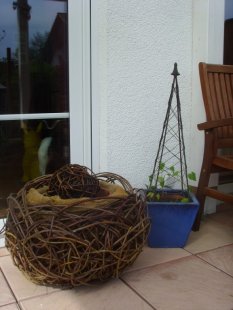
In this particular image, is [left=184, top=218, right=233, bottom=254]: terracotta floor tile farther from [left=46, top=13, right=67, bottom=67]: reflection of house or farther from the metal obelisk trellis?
[left=46, top=13, right=67, bottom=67]: reflection of house

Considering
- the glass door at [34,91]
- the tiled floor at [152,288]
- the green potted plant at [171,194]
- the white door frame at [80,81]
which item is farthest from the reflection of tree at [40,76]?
the tiled floor at [152,288]

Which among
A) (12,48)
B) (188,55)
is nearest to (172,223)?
(188,55)

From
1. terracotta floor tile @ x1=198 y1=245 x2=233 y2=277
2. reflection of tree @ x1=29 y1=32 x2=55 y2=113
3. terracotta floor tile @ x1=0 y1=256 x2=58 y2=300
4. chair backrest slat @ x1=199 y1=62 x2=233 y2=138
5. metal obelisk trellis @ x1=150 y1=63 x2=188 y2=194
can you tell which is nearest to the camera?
terracotta floor tile @ x1=0 y1=256 x2=58 y2=300

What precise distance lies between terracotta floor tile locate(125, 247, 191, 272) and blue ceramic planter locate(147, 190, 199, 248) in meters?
0.04

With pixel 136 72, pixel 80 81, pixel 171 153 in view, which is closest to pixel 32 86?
pixel 80 81

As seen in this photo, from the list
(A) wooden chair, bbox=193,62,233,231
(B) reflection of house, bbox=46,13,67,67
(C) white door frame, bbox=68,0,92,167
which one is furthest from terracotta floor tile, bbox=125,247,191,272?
(B) reflection of house, bbox=46,13,67,67

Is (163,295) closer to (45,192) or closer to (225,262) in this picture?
(225,262)

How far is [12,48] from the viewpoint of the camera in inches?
76.8

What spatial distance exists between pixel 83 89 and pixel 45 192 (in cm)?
65

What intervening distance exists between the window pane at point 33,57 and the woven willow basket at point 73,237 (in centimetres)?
66

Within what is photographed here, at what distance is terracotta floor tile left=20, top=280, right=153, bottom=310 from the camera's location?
Result: 4.70 feet

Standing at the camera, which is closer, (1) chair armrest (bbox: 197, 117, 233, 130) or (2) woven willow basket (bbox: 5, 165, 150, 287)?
(2) woven willow basket (bbox: 5, 165, 150, 287)

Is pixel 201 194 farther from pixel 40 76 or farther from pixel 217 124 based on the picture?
pixel 40 76

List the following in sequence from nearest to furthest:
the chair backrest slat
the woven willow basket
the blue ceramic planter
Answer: the woven willow basket
the blue ceramic planter
the chair backrest slat
